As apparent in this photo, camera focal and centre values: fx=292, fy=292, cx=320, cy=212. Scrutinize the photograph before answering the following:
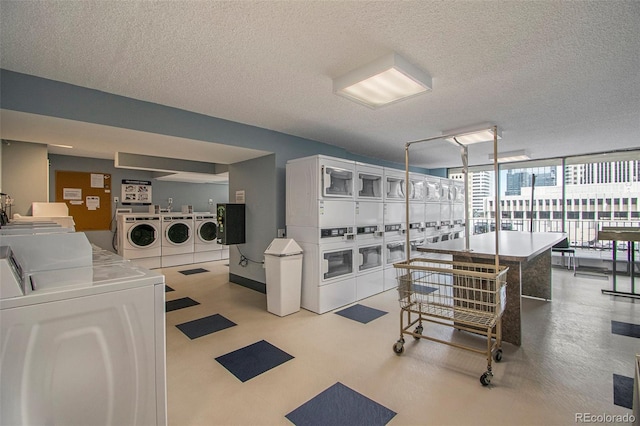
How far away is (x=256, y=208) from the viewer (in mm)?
4438

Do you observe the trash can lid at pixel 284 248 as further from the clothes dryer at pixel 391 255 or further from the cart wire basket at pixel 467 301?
the clothes dryer at pixel 391 255

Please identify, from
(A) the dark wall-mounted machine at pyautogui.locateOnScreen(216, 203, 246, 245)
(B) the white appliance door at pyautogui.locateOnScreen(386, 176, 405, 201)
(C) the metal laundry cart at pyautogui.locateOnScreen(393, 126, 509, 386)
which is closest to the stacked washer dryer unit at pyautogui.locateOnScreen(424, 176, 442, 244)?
(B) the white appliance door at pyautogui.locateOnScreen(386, 176, 405, 201)

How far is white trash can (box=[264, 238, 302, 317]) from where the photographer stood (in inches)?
135

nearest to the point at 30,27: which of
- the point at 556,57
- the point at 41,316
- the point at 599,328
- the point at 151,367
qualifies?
the point at 41,316

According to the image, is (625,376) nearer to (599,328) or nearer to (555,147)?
(599,328)

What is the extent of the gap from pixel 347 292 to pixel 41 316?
3103mm

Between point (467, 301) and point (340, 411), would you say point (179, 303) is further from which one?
point (467, 301)

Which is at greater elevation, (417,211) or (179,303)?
(417,211)

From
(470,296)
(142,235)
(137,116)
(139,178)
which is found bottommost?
(470,296)

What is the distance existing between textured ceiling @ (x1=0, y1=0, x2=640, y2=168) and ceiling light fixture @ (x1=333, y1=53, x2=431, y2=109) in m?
0.07

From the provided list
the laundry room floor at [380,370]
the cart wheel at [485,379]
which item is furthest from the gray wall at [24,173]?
the cart wheel at [485,379]

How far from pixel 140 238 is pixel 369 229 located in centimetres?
462

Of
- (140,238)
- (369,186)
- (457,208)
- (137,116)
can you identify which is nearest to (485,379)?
(369,186)

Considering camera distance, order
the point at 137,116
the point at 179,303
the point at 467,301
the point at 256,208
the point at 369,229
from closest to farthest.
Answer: the point at 467,301
the point at 137,116
the point at 179,303
the point at 369,229
the point at 256,208
